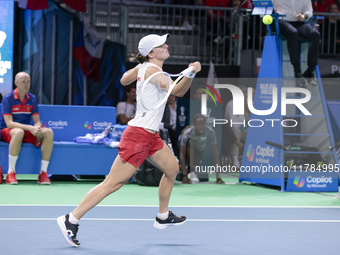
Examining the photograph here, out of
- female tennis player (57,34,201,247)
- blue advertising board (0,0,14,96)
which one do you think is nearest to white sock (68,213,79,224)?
female tennis player (57,34,201,247)

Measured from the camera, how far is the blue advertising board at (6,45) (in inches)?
400

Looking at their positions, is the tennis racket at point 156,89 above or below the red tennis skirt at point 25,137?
above

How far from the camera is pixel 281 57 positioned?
841cm

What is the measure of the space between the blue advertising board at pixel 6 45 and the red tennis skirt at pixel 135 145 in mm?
6627

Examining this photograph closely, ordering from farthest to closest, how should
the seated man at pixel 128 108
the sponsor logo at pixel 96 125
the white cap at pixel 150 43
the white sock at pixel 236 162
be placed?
1. the white sock at pixel 236 162
2. the seated man at pixel 128 108
3. the sponsor logo at pixel 96 125
4. the white cap at pixel 150 43

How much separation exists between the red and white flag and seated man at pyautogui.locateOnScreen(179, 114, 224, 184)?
398 cm

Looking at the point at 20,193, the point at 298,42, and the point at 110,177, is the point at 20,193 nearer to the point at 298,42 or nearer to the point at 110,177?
the point at 110,177

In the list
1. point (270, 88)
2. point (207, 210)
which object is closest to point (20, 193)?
point (207, 210)

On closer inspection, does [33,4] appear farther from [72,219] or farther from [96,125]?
[72,219]

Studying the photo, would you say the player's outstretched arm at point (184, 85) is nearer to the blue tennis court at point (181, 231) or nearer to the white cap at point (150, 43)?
the white cap at point (150, 43)

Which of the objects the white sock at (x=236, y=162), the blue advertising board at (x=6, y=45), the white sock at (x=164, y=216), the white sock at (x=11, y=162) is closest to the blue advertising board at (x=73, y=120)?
the white sock at (x=11, y=162)

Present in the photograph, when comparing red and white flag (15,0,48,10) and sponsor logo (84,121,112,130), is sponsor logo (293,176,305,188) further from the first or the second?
red and white flag (15,0,48,10)

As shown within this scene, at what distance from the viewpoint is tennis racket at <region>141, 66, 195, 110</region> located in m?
4.16

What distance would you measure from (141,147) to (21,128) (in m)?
4.71
